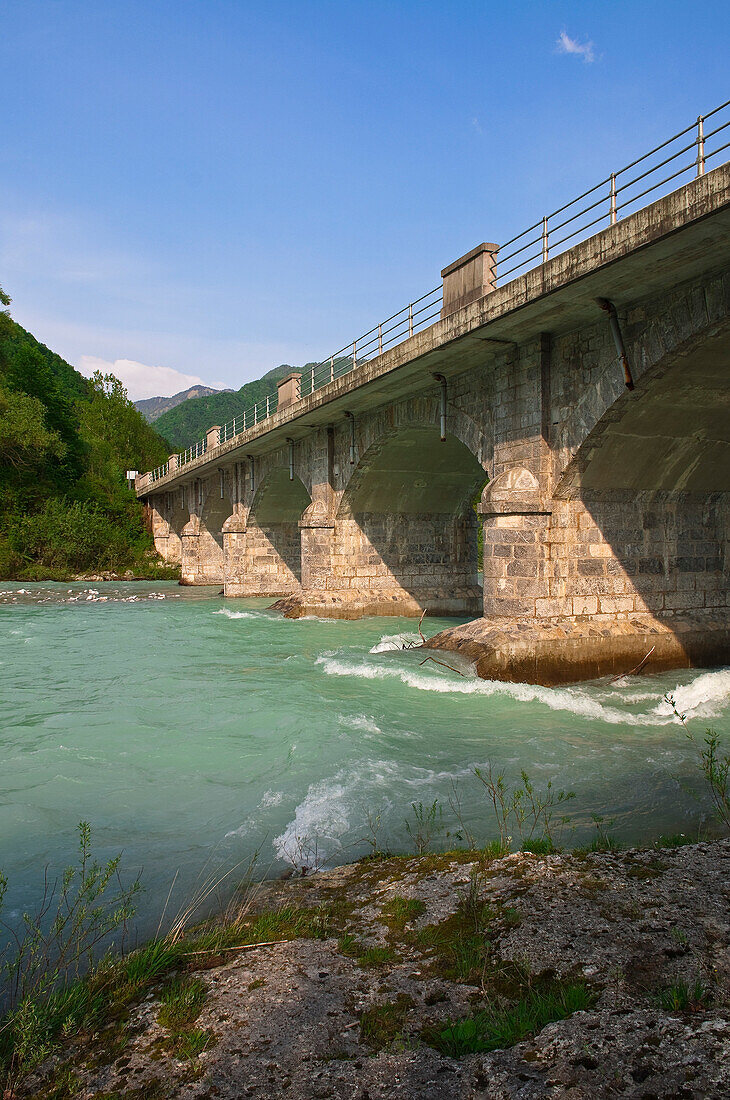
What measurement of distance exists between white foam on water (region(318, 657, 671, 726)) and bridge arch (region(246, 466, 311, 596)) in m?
16.9

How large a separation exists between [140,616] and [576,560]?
15496mm

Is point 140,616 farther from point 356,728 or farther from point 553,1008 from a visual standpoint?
point 553,1008

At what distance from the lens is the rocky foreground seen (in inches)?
86.9

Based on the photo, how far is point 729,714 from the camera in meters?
9.39

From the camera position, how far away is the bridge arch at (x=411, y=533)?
65.4 feet

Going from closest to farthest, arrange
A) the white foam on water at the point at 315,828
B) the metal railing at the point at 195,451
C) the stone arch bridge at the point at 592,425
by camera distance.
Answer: the white foam on water at the point at 315,828, the stone arch bridge at the point at 592,425, the metal railing at the point at 195,451

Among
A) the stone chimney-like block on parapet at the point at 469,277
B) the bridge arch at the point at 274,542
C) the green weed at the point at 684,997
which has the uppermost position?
the stone chimney-like block on parapet at the point at 469,277

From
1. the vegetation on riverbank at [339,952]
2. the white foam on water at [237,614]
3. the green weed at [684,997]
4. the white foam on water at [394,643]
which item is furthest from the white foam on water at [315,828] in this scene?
the white foam on water at [237,614]

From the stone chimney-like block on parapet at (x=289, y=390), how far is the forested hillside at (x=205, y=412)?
124m

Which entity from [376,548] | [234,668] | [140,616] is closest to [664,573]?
[234,668]

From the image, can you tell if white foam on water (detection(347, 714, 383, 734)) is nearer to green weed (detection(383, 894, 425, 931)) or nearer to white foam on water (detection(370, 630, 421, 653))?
green weed (detection(383, 894, 425, 931))

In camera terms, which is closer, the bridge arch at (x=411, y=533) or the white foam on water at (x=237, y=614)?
the bridge arch at (x=411, y=533)

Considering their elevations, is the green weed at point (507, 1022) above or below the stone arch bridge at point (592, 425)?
below

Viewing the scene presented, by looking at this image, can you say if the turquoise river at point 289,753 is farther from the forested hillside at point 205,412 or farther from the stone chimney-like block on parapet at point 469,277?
the forested hillside at point 205,412
